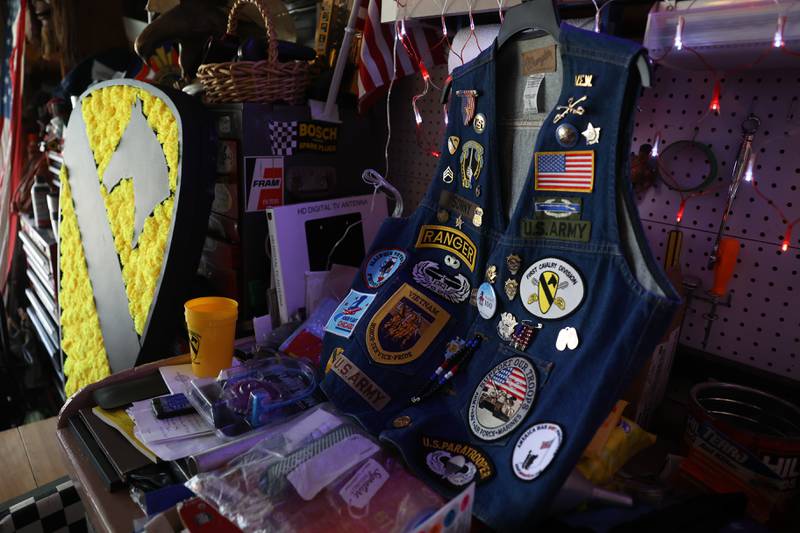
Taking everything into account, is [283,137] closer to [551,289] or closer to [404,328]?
[404,328]

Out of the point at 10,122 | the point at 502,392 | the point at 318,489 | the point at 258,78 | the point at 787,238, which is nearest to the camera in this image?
the point at 318,489

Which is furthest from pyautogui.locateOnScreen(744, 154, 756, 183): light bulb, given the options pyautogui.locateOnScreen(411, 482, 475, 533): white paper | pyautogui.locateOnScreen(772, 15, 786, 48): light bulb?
pyautogui.locateOnScreen(411, 482, 475, 533): white paper

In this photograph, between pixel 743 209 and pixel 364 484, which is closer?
pixel 364 484

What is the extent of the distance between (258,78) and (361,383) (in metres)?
0.84

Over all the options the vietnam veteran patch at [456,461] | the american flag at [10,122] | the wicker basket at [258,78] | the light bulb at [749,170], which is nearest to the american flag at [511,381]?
the vietnam veteran patch at [456,461]

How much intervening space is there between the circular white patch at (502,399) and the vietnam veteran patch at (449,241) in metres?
0.21

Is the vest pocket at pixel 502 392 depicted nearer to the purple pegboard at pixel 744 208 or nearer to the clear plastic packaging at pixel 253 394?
the clear plastic packaging at pixel 253 394

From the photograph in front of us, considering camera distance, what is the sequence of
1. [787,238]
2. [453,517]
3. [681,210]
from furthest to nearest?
[681,210]
[787,238]
[453,517]

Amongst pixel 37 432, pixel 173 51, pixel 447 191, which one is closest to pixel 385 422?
pixel 447 191

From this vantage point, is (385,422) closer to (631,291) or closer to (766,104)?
(631,291)

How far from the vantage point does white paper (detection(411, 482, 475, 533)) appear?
56cm

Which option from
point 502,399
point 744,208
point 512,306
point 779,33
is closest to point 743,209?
point 744,208

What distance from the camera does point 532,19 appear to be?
32.5 inches

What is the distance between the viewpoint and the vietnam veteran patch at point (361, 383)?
94cm
